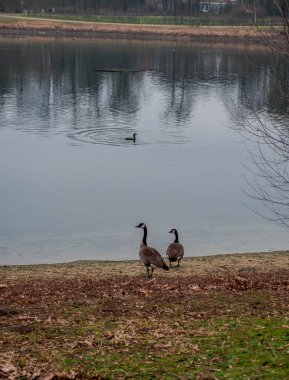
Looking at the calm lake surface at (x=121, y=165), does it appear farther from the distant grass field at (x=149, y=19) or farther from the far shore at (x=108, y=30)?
the distant grass field at (x=149, y=19)

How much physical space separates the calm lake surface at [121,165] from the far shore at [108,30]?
138 feet

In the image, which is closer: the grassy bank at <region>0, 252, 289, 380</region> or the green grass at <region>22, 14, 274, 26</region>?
the grassy bank at <region>0, 252, 289, 380</region>

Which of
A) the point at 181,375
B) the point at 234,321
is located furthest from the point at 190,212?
the point at 181,375

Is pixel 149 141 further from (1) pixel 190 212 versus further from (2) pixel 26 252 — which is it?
(2) pixel 26 252

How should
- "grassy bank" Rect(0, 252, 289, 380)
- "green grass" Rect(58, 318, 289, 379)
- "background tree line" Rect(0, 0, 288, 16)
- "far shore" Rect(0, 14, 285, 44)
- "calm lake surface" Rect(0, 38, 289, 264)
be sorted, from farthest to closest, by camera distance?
"background tree line" Rect(0, 0, 288, 16), "far shore" Rect(0, 14, 285, 44), "calm lake surface" Rect(0, 38, 289, 264), "grassy bank" Rect(0, 252, 289, 380), "green grass" Rect(58, 318, 289, 379)

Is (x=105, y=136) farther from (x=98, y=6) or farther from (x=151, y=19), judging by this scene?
(x=98, y=6)

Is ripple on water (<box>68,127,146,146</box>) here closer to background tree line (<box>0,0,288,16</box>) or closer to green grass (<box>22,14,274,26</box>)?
green grass (<box>22,14,274,26</box>)

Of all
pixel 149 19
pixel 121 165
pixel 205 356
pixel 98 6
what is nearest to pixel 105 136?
pixel 121 165

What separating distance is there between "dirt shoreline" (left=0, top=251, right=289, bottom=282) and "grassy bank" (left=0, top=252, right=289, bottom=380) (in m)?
0.65

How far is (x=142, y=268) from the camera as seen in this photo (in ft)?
57.9

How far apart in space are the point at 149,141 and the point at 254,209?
1353cm

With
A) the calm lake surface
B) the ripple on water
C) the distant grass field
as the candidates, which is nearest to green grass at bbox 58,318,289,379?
the calm lake surface

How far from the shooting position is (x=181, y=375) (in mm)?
8438

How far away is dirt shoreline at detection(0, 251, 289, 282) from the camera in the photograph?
1664 centimetres
